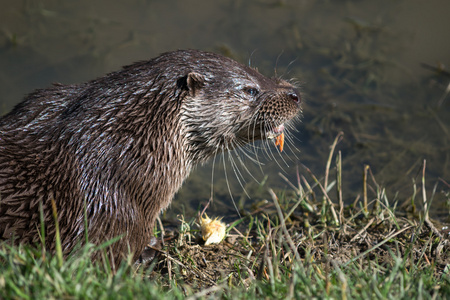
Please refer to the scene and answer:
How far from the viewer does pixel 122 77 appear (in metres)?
3.10

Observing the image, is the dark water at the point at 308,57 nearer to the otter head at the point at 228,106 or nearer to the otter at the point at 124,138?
the otter head at the point at 228,106

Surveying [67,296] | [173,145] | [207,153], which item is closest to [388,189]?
[207,153]

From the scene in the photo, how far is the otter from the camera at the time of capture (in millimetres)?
2789

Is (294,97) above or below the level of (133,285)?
above

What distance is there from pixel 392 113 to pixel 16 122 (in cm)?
361

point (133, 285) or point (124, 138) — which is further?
point (124, 138)

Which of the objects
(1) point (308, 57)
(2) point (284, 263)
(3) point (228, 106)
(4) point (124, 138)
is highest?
(3) point (228, 106)

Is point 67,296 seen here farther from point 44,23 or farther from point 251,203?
point 44,23

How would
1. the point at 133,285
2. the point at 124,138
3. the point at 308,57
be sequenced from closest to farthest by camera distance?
the point at 133,285 < the point at 124,138 < the point at 308,57

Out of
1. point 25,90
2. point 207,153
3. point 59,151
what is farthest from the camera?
point 25,90

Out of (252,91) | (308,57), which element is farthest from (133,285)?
(308,57)

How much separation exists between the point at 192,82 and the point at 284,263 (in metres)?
1.05

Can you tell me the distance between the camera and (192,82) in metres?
3.04

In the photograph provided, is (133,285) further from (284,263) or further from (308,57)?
(308,57)
